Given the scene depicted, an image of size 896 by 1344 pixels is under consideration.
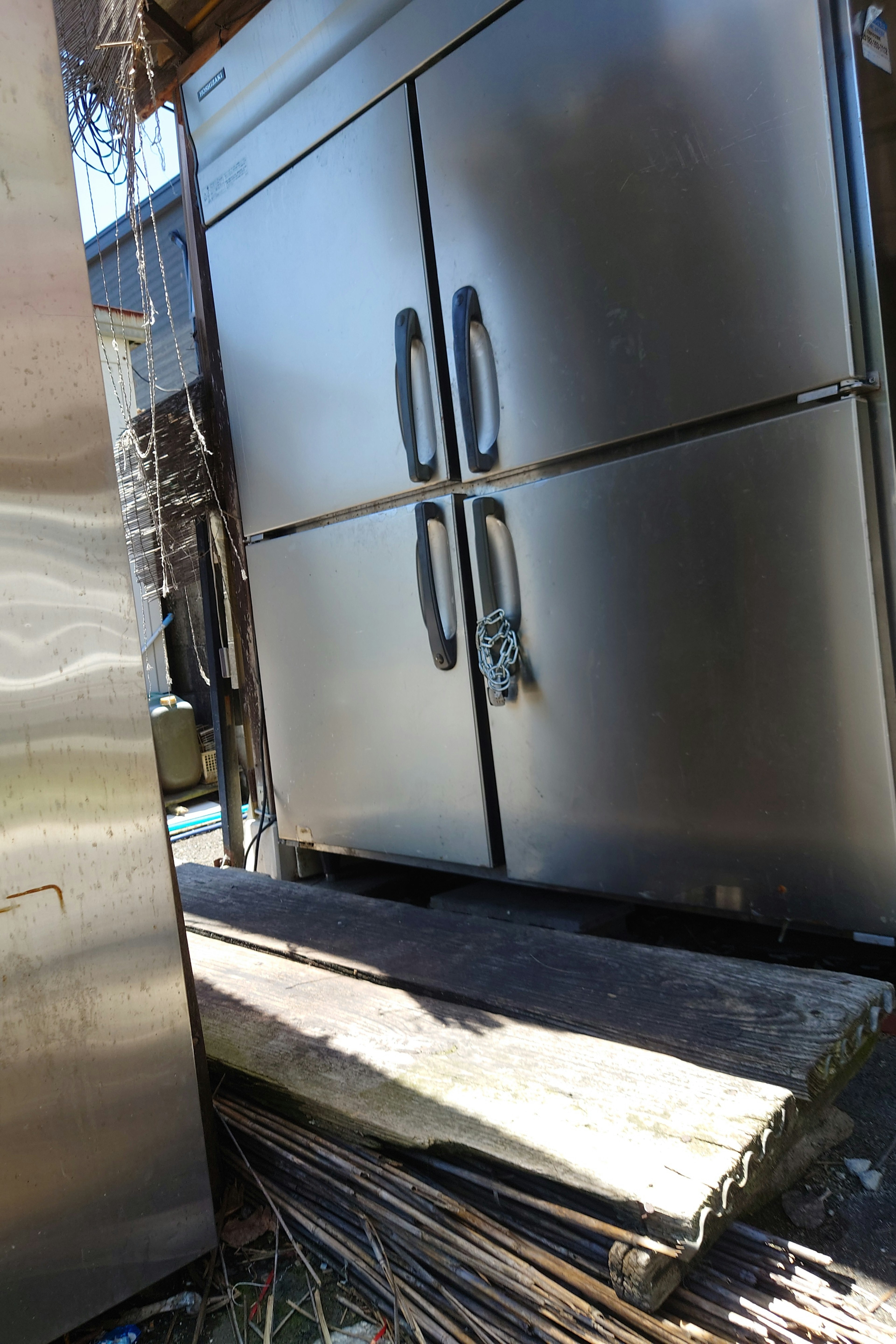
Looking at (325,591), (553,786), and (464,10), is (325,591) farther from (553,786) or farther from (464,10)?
(464,10)

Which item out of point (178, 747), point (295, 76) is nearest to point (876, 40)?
point (295, 76)

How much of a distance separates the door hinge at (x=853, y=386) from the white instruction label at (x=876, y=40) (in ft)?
1.70

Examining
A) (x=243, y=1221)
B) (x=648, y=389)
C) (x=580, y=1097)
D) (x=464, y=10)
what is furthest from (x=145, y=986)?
(x=464, y=10)

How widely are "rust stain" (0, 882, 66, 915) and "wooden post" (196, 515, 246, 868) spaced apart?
1758 millimetres

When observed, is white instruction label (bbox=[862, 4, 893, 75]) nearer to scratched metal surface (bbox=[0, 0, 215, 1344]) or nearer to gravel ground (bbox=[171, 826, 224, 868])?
scratched metal surface (bbox=[0, 0, 215, 1344])

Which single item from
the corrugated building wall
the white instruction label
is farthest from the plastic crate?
the white instruction label

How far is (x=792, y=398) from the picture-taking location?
1.50 meters

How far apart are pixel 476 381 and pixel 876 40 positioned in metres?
0.90

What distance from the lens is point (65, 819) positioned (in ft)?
3.48

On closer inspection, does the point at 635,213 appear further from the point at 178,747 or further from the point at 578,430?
the point at 178,747

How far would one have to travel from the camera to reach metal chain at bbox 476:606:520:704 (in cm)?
194

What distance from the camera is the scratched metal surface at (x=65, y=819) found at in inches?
40.1

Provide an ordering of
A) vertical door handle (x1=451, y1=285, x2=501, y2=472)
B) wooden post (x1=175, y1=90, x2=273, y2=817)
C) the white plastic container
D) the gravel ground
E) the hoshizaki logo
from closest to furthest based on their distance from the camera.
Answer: vertical door handle (x1=451, y1=285, x2=501, y2=472) < the hoshizaki logo < wooden post (x1=175, y1=90, x2=273, y2=817) < the gravel ground < the white plastic container

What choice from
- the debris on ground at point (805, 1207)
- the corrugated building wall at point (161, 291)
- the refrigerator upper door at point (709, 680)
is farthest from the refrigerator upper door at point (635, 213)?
the corrugated building wall at point (161, 291)
